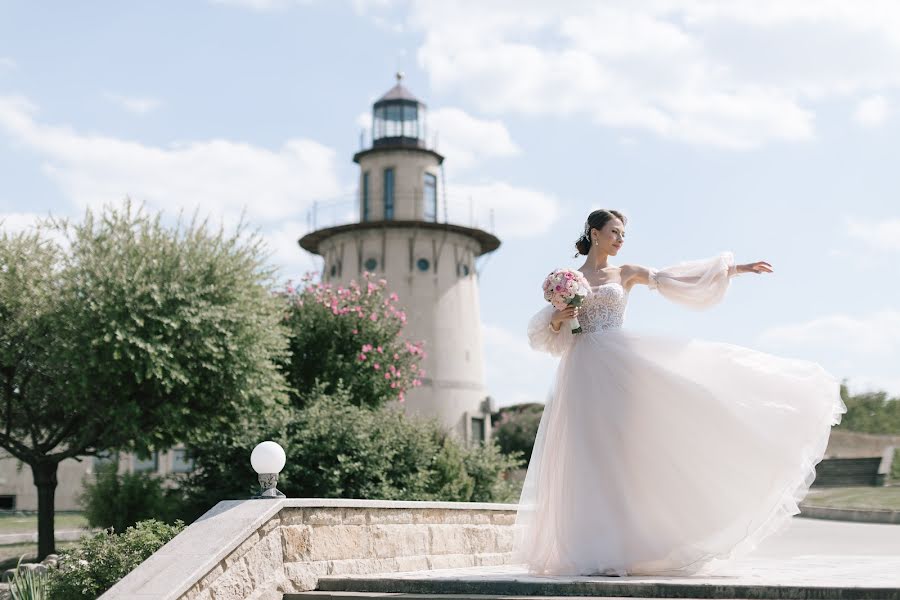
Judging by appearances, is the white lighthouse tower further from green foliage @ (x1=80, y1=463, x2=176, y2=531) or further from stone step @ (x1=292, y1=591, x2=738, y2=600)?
stone step @ (x1=292, y1=591, x2=738, y2=600)

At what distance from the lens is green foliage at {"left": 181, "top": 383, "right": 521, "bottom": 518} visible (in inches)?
675

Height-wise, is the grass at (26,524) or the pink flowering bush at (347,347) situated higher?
the pink flowering bush at (347,347)

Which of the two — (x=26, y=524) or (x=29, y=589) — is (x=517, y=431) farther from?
(x=29, y=589)

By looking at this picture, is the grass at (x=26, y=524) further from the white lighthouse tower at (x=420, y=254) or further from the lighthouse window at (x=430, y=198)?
the lighthouse window at (x=430, y=198)

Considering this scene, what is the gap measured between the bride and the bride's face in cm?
1

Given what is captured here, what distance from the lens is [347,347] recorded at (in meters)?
25.2

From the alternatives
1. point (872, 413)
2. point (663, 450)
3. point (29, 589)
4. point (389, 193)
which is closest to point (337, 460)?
point (29, 589)

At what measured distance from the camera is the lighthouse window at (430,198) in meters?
43.0

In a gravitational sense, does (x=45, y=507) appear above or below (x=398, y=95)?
below

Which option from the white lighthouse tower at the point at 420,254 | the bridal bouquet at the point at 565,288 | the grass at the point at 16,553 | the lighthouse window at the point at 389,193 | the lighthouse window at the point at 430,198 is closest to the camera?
the bridal bouquet at the point at 565,288

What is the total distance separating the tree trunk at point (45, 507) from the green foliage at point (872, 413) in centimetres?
4089

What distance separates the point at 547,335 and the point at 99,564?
5.10 meters

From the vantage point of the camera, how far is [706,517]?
25.0 feet

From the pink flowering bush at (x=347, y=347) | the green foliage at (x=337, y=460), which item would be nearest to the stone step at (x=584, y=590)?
the green foliage at (x=337, y=460)
